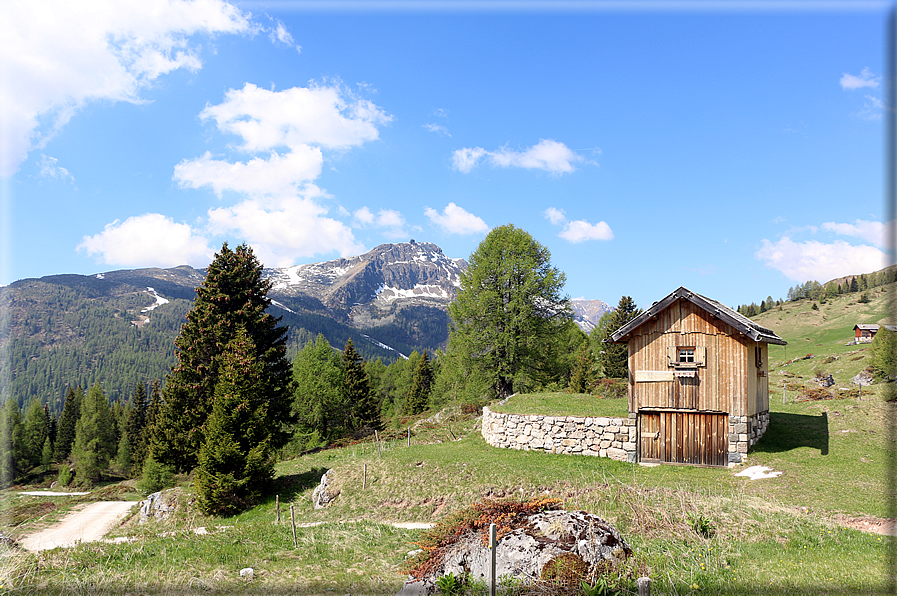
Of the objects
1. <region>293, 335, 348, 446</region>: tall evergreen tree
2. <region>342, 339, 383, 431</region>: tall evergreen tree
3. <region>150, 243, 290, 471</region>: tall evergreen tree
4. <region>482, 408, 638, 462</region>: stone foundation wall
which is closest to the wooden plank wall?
<region>482, 408, 638, 462</region>: stone foundation wall

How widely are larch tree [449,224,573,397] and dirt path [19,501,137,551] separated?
25.8 metres

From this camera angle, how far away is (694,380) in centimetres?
2162

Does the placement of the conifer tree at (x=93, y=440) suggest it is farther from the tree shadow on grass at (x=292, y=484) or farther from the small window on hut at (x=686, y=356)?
the small window on hut at (x=686, y=356)

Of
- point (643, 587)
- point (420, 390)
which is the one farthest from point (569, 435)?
point (420, 390)

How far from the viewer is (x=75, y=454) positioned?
2926 inches

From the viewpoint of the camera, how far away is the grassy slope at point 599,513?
30.4 ft

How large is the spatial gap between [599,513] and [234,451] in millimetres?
17662

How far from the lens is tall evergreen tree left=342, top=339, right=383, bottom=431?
6116cm

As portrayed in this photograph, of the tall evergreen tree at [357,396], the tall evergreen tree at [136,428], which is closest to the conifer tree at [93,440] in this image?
the tall evergreen tree at [136,428]

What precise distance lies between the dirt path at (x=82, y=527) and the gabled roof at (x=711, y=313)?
1088 inches

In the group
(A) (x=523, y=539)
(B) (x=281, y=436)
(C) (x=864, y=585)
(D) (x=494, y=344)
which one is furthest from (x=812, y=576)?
(B) (x=281, y=436)

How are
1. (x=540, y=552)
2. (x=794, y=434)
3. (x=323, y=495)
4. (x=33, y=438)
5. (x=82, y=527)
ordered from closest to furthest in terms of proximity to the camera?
(x=540, y=552), (x=323, y=495), (x=794, y=434), (x=82, y=527), (x=33, y=438)

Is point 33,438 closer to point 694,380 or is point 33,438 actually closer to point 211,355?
point 211,355

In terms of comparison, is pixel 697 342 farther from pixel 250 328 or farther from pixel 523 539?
pixel 250 328
